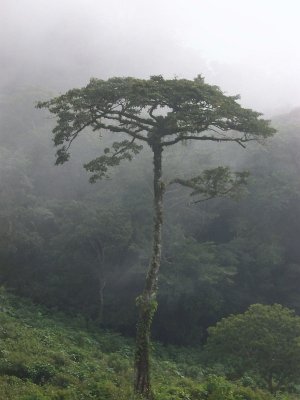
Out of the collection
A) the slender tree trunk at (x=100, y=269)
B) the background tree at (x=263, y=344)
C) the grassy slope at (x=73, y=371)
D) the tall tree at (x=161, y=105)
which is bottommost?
the grassy slope at (x=73, y=371)

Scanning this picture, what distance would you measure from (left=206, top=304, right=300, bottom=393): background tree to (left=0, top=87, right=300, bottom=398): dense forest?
1090 cm

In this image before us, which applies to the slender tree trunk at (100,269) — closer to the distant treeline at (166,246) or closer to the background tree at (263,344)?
the distant treeline at (166,246)

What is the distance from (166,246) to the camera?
1258 inches

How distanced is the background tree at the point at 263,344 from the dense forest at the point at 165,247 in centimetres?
1090

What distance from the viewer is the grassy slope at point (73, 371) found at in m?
13.4

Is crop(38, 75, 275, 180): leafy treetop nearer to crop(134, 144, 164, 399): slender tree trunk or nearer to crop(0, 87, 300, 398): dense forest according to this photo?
crop(134, 144, 164, 399): slender tree trunk

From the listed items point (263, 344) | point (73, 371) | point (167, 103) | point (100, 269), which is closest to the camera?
point (167, 103)

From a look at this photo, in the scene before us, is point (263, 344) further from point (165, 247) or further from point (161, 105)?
point (165, 247)

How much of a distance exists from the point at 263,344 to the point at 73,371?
6.80m

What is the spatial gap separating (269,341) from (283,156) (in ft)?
76.0

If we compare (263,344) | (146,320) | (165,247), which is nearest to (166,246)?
(165,247)

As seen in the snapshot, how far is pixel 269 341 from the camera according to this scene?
17.3 metres

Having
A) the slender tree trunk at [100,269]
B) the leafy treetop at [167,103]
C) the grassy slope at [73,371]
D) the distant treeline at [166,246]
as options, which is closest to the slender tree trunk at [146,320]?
the grassy slope at [73,371]

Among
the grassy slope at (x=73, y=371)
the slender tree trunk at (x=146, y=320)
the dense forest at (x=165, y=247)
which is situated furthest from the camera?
the dense forest at (x=165, y=247)
